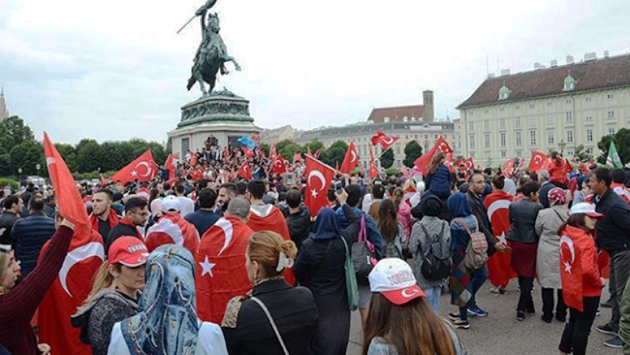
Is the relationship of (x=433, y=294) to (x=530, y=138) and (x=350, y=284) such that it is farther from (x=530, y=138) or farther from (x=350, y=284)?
(x=530, y=138)

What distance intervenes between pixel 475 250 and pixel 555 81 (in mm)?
95874

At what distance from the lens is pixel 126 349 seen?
265cm

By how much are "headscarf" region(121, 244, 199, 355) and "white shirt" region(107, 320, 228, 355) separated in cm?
4

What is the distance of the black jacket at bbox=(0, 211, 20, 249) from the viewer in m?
6.82

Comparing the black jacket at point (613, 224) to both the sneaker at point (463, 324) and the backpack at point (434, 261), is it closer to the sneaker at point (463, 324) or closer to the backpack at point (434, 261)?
the backpack at point (434, 261)

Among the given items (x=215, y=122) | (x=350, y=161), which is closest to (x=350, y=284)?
(x=350, y=161)

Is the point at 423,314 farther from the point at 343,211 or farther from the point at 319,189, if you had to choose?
the point at 319,189

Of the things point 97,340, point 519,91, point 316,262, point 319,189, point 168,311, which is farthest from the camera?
point 519,91

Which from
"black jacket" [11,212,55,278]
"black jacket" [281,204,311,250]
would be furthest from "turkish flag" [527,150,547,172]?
"black jacket" [11,212,55,278]

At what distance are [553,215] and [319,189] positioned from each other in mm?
3488

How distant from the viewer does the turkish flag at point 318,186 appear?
7.91 metres

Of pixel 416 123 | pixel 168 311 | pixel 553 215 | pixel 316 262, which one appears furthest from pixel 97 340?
pixel 416 123

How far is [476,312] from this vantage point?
823 centimetres

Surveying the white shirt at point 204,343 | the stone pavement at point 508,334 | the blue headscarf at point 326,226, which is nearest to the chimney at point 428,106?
the stone pavement at point 508,334
